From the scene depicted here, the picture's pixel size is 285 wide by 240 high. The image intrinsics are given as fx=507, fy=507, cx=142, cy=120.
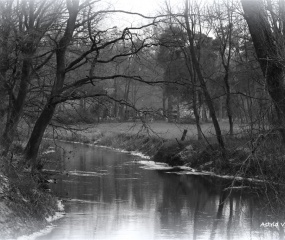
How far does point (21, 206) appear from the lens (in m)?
13.0

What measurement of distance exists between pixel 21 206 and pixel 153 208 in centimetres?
733

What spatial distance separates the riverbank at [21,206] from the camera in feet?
39.2

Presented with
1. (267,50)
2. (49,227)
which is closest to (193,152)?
(49,227)

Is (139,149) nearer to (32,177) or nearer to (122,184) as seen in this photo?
(122,184)

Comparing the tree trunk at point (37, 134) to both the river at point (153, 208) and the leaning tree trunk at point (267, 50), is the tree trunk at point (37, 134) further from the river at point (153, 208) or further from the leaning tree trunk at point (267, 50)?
the leaning tree trunk at point (267, 50)

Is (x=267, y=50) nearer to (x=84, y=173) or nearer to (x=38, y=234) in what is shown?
(x=38, y=234)

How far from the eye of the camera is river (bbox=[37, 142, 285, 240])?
14.6 meters

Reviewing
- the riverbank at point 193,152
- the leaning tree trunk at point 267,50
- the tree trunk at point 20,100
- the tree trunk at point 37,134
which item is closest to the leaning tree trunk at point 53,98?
the tree trunk at point 37,134

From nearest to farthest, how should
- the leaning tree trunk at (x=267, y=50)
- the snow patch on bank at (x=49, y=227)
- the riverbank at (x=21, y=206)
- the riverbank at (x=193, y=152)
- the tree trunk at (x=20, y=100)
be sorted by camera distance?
the leaning tree trunk at (x=267, y=50) → the riverbank at (x=21, y=206) → the snow patch on bank at (x=49, y=227) → the tree trunk at (x=20, y=100) → the riverbank at (x=193, y=152)

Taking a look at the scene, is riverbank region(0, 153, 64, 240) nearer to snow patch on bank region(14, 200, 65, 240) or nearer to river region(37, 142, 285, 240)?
snow patch on bank region(14, 200, 65, 240)

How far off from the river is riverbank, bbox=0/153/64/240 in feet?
1.61

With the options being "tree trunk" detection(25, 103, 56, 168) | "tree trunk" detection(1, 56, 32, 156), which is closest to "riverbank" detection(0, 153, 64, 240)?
"tree trunk" detection(25, 103, 56, 168)

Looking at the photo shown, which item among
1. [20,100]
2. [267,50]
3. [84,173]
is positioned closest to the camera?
[267,50]

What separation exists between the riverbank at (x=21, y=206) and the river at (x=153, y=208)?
0.49 m
